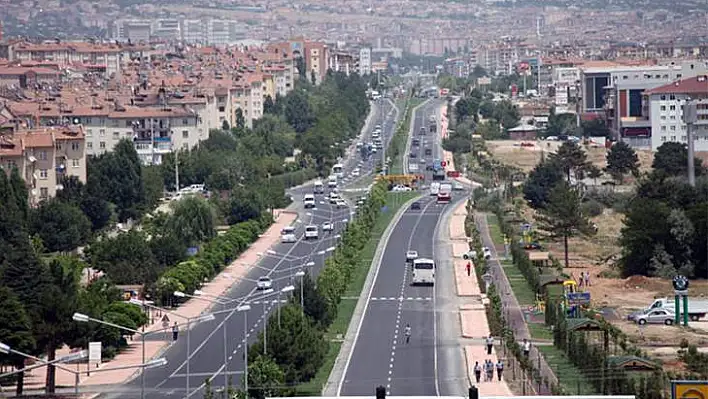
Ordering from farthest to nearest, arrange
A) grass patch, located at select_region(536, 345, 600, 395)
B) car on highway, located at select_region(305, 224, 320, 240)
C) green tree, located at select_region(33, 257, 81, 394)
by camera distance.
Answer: car on highway, located at select_region(305, 224, 320, 240), green tree, located at select_region(33, 257, 81, 394), grass patch, located at select_region(536, 345, 600, 395)

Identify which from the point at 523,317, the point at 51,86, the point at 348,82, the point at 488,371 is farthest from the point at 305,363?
the point at 348,82

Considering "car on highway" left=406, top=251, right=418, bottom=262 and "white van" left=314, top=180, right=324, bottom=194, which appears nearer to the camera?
"car on highway" left=406, top=251, right=418, bottom=262

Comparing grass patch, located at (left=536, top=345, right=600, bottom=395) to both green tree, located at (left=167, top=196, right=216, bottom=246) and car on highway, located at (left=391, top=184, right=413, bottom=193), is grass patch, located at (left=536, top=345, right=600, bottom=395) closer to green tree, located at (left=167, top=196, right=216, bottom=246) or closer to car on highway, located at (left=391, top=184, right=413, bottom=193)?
green tree, located at (left=167, top=196, right=216, bottom=246)

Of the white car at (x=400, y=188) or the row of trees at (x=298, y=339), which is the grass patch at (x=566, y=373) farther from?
the white car at (x=400, y=188)

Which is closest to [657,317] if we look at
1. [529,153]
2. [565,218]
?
[565,218]

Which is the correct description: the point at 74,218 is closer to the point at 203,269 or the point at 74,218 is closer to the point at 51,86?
the point at 203,269

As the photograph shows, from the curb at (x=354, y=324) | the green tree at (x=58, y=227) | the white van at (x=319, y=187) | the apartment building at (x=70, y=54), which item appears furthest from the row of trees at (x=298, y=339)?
the apartment building at (x=70, y=54)

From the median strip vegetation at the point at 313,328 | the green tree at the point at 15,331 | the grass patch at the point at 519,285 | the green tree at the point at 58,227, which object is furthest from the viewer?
the green tree at the point at 58,227

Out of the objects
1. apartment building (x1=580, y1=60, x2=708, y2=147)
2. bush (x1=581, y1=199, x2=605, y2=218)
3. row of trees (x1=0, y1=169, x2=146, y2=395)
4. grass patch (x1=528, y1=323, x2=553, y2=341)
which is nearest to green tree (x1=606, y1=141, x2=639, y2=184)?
bush (x1=581, y1=199, x2=605, y2=218)
